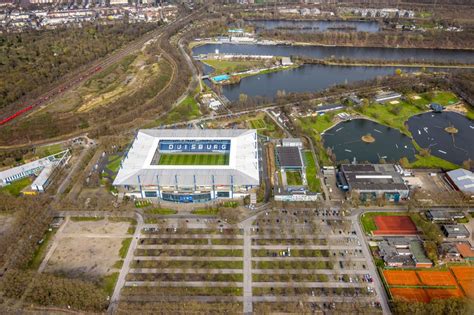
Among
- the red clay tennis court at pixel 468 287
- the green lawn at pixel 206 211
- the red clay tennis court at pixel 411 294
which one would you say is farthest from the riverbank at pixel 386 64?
the red clay tennis court at pixel 411 294

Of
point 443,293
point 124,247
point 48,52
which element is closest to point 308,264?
point 443,293

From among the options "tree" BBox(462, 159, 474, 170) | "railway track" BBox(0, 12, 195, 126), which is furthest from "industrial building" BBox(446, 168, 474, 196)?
"railway track" BBox(0, 12, 195, 126)

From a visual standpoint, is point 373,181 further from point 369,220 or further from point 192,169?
point 192,169

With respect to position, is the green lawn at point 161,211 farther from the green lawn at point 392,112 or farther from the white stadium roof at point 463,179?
the green lawn at point 392,112

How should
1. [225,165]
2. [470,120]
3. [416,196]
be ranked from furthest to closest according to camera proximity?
[470,120] → [225,165] → [416,196]

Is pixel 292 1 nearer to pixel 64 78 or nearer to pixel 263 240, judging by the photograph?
pixel 64 78

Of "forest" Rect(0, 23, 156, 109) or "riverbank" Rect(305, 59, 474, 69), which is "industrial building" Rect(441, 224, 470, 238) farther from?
"forest" Rect(0, 23, 156, 109)

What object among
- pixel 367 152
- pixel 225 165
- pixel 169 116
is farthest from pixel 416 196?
pixel 169 116
